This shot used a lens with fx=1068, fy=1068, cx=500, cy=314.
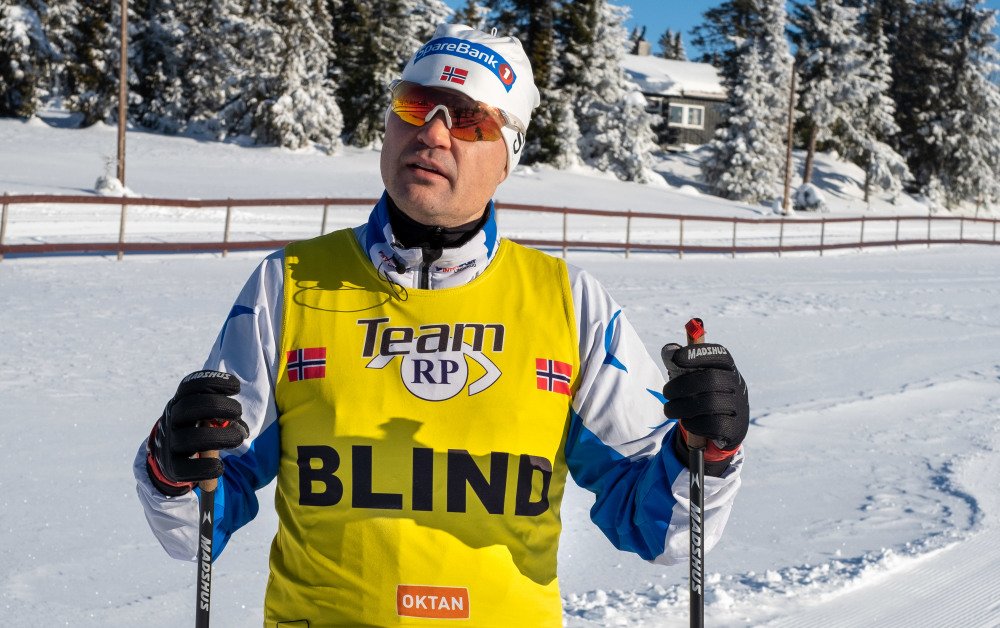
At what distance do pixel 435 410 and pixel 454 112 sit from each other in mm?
680

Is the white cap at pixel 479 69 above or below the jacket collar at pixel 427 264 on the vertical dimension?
above

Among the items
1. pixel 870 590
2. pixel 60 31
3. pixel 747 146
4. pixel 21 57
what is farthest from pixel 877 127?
pixel 870 590

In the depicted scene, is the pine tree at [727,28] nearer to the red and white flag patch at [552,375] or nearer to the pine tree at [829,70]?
the pine tree at [829,70]

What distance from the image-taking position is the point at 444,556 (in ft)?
6.96

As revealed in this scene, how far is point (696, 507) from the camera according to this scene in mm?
2271

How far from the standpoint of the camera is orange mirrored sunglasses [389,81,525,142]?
2.36 m

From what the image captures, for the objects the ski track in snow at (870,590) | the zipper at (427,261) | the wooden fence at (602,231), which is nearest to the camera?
the zipper at (427,261)

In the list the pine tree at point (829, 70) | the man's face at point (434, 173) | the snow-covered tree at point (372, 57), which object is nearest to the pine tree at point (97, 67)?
the snow-covered tree at point (372, 57)

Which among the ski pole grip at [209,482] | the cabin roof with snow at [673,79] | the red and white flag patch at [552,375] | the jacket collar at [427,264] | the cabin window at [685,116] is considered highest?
the cabin roof with snow at [673,79]

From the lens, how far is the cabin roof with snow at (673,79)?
215 ft

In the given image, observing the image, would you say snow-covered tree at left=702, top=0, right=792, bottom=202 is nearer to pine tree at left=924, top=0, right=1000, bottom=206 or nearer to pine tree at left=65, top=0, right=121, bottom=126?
pine tree at left=924, top=0, right=1000, bottom=206

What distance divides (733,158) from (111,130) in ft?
88.9

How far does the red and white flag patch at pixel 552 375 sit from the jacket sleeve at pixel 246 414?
21.7 inches

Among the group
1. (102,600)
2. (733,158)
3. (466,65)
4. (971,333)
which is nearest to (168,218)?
(971,333)
